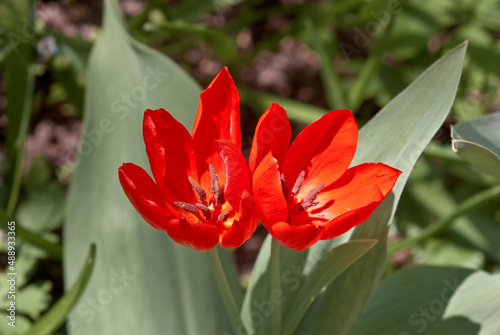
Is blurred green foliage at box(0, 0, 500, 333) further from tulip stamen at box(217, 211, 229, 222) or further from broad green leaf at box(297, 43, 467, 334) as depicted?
tulip stamen at box(217, 211, 229, 222)

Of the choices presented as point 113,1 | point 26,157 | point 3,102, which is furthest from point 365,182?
point 3,102

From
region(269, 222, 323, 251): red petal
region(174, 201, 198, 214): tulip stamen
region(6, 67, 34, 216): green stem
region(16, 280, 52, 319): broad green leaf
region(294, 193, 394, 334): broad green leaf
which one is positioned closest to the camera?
region(269, 222, 323, 251): red petal

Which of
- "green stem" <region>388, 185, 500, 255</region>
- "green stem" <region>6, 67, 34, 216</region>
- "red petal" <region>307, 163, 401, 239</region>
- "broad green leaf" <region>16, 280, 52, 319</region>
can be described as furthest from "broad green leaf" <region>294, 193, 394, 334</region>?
"green stem" <region>6, 67, 34, 216</region>

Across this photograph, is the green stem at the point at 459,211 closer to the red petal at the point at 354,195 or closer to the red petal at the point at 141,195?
the red petal at the point at 354,195

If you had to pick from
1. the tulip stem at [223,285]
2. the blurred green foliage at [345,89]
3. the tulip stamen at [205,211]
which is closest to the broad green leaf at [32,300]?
the blurred green foliage at [345,89]

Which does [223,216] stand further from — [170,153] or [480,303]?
[480,303]

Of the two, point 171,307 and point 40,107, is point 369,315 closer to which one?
point 171,307

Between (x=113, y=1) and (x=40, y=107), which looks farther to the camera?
(x=40, y=107)
